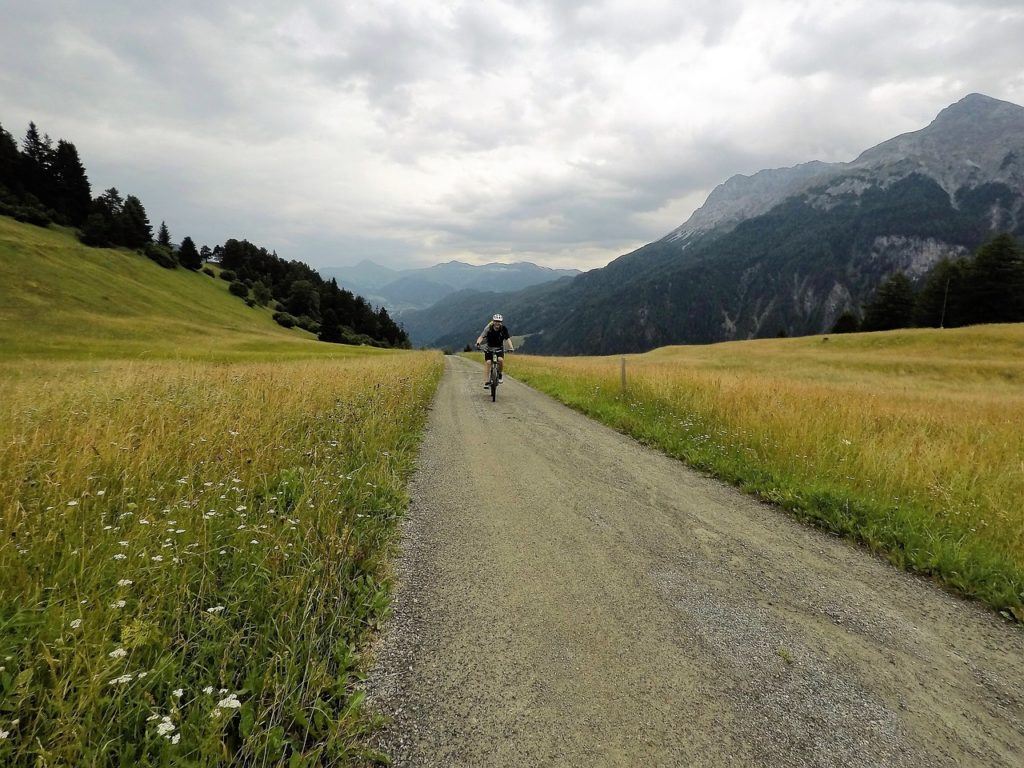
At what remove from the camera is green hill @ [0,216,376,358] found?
109 feet

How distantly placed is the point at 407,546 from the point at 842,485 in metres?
5.93

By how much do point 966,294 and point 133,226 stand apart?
13360 cm

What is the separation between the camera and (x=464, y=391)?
17344mm

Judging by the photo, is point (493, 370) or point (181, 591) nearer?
point (181, 591)

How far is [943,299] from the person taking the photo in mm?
65312

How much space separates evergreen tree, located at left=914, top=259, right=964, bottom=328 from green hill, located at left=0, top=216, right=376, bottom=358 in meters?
88.7

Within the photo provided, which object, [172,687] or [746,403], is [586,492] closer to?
[172,687]

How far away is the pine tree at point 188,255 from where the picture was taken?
272ft

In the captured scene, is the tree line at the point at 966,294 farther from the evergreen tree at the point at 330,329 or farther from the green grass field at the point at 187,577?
the evergreen tree at the point at 330,329

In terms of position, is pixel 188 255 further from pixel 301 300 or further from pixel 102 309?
pixel 102 309

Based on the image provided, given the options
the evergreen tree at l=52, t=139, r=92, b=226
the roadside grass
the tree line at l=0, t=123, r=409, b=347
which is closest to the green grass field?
the roadside grass

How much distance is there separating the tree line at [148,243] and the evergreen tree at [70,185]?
0.39ft

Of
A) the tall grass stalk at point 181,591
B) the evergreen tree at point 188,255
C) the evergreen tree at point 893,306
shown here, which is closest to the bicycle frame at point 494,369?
the tall grass stalk at point 181,591

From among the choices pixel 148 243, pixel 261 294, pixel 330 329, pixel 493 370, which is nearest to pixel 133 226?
pixel 148 243
